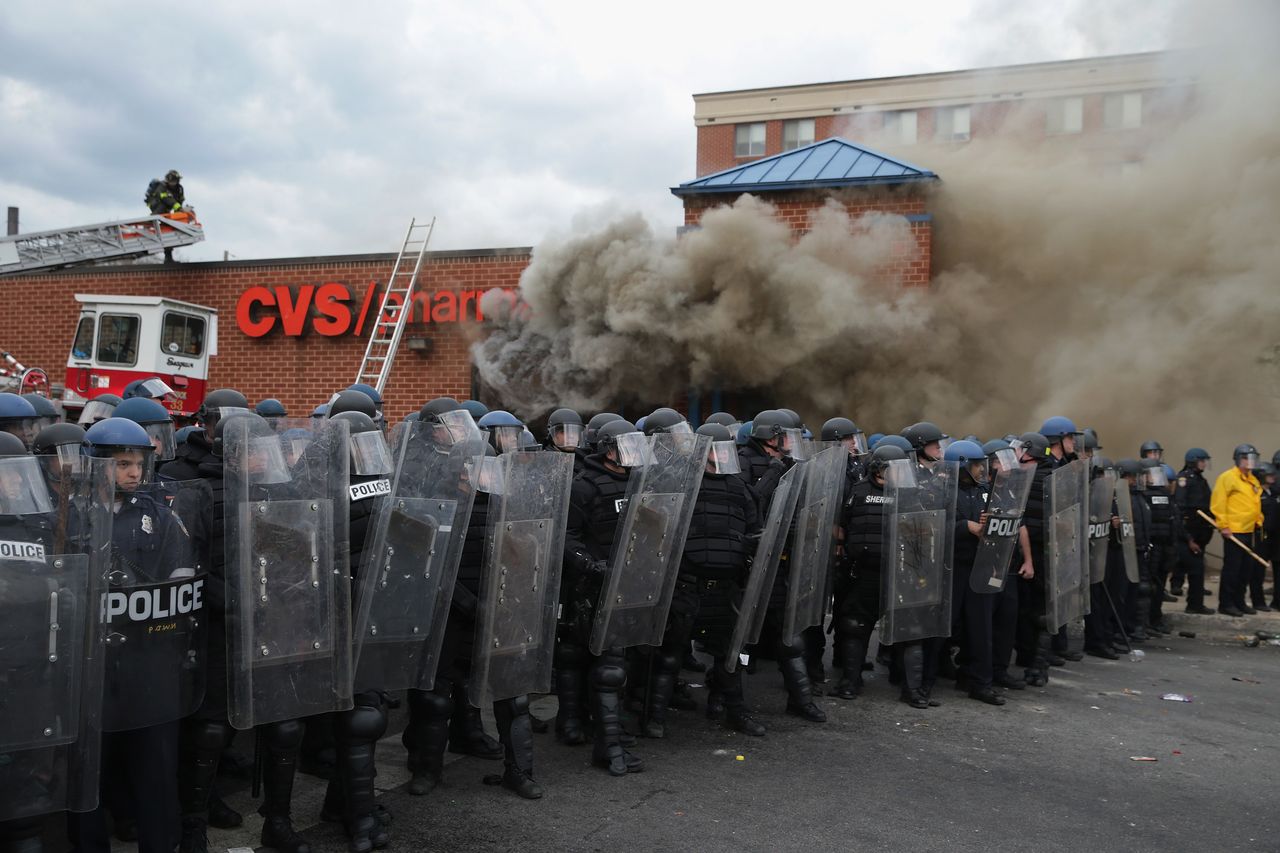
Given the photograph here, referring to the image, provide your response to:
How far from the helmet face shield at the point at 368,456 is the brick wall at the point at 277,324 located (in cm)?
1024

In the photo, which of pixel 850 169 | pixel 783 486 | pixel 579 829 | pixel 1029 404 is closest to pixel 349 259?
pixel 850 169

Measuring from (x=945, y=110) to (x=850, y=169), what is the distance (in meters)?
4.79

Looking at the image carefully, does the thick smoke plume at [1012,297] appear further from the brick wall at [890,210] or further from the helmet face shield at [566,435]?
the helmet face shield at [566,435]

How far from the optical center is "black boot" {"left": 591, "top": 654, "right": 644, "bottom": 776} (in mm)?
5059

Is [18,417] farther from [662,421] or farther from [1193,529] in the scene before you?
[1193,529]

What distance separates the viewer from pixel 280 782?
13.0ft

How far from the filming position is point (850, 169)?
1284 centimetres

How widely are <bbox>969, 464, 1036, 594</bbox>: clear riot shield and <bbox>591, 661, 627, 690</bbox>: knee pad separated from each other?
2.93 meters

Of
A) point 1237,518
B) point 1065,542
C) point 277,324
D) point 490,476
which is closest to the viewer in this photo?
point 490,476

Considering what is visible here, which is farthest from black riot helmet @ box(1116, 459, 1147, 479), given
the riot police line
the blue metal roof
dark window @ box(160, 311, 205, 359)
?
dark window @ box(160, 311, 205, 359)

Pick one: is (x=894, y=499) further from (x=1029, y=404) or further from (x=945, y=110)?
(x=945, y=110)

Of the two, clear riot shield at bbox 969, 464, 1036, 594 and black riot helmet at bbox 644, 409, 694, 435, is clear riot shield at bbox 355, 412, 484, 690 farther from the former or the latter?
clear riot shield at bbox 969, 464, 1036, 594

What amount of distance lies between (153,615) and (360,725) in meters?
1.02

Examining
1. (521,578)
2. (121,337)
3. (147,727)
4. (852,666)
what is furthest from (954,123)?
(147,727)
